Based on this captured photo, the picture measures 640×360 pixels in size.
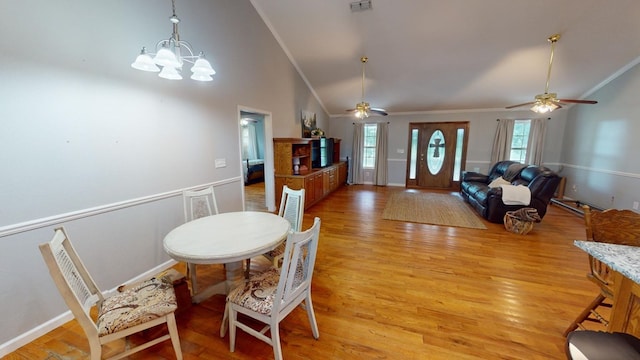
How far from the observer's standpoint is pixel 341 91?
20.1ft

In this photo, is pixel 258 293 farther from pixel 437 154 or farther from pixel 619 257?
pixel 437 154

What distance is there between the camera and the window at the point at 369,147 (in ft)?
24.8

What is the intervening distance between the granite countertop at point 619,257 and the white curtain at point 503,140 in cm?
619

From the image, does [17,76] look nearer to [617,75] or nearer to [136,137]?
[136,137]

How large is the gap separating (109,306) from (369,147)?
7.10 metres

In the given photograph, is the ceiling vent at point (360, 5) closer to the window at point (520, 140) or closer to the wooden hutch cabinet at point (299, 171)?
the wooden hutch cabinet at point (299, 171)

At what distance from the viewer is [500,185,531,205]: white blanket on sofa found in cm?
387

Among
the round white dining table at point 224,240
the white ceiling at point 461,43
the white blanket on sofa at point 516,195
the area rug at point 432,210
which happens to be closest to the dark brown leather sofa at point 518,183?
the white blanket on sofa at point 516,195

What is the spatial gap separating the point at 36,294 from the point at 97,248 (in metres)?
0.43

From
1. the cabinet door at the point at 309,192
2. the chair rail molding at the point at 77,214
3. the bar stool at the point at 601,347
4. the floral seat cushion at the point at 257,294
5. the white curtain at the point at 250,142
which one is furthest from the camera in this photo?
the white curtain at the point at 250,142

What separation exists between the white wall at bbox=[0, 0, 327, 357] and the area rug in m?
3.50

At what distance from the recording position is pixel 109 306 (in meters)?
1.46

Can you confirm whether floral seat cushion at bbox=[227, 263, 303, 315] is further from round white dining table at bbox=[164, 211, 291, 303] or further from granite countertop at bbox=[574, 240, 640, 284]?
granite countertop at bbox=[574, 240, 640, 284]

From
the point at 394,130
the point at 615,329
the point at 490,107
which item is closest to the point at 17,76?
the point at 615,329
